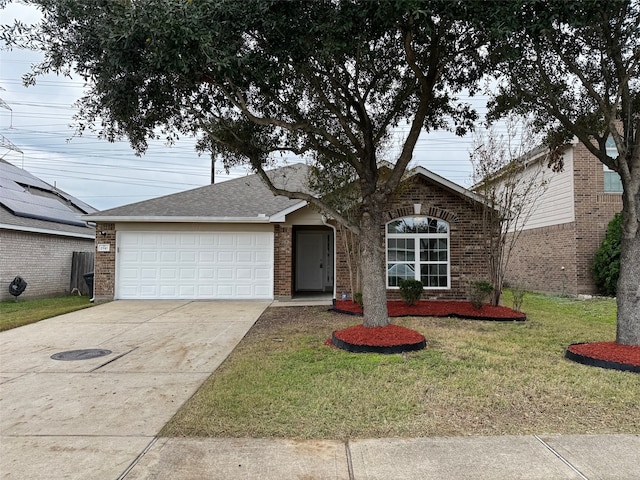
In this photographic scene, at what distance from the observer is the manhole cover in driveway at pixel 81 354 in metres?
6.39

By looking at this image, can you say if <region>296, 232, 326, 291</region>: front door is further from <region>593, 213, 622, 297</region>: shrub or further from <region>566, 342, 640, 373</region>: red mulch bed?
<region>566, 342, 640, 373</region>: red mulch bed

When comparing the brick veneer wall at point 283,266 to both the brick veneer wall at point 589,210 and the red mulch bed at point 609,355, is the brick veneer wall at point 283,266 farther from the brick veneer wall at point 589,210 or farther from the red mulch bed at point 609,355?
the brick veneer wall at point 589,210

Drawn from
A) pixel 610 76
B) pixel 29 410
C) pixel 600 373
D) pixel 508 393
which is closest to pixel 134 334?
pixel 29 410

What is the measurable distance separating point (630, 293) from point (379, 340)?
3.51m

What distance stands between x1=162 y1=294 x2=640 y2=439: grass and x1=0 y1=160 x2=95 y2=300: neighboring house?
1041 centimetres

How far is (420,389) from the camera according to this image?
189 inches

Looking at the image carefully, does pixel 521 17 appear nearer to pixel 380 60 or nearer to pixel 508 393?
pixel 380 60

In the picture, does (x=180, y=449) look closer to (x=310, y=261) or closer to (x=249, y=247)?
(x=249, y=247)

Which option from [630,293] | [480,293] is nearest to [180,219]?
[480,293]

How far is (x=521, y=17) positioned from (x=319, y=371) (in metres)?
4.82

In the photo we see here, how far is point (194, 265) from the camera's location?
43.2 ft

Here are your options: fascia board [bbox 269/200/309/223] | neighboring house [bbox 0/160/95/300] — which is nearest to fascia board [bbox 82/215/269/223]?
fascia board [bbox 269/200/309/223]

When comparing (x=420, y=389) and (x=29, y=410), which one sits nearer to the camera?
(x=29, y=410)

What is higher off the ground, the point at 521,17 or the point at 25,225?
the point at 521,17
